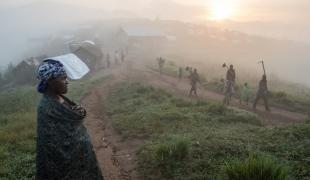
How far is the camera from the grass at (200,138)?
9.38 m

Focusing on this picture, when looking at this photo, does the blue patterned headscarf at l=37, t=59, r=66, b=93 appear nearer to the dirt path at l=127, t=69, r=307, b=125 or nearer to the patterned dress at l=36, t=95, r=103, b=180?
the patterned dress at l=36, t=95, r=103, b=180

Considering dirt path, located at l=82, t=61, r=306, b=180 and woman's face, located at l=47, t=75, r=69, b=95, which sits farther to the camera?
dirt path, located at l=82, t=61, r=306, b=180

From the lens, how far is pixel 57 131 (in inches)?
Answer: 175

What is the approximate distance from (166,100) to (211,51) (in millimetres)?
62353

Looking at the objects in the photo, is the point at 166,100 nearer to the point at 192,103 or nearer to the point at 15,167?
the point at 192,103

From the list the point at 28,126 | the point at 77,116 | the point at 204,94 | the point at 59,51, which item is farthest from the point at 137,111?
the point at 59,51

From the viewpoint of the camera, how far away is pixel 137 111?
17.2 metres

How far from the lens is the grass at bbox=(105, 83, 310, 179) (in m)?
9.38

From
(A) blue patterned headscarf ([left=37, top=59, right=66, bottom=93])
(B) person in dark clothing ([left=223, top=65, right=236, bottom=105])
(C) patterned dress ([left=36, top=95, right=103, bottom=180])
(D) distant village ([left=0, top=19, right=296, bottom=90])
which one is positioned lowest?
(D) distant village ([left=0, top=19, right=296, bottom=90])

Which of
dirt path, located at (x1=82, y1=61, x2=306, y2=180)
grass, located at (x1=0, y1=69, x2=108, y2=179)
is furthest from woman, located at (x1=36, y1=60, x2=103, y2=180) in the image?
grass, located at (x1=0, y1=69, x2=108, y2=179)

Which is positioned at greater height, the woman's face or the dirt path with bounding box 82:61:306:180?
the woman's face

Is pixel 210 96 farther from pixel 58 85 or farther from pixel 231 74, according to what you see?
pixel 58 85

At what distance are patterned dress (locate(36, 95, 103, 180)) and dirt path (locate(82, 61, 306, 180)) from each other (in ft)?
17.4

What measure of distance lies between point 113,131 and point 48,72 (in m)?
10.7
